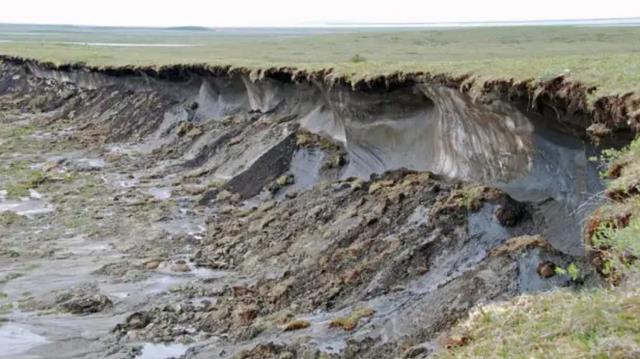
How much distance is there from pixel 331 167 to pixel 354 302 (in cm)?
741

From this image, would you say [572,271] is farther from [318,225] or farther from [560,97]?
[318,225]

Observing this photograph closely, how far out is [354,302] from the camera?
35.2 feet

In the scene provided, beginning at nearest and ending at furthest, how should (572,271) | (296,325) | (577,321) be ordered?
(577,321)
(572,271)
(296,325)

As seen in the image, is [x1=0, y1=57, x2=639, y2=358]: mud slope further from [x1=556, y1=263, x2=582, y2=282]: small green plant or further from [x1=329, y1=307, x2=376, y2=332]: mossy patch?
[x1=556, y1=263, x2=582, y2=282]: small green plant

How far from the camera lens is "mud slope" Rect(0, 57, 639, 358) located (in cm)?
983

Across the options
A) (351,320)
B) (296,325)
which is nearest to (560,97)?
(351,320)

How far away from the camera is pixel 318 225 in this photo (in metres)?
14.6

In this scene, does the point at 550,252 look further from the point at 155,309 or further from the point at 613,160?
the point at 155,309

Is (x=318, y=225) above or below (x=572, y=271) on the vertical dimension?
below

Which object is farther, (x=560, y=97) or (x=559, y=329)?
(x=560, y=97)

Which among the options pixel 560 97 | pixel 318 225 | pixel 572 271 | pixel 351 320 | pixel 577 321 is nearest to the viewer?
pixel 577 321

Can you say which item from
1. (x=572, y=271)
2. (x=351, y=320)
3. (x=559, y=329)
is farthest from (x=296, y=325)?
(x=559, y=329)

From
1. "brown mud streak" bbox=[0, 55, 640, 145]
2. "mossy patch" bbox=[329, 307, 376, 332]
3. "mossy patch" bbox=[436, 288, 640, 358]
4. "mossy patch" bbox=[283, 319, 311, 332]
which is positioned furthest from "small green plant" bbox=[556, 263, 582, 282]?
"mossy patch" bbox=[283, 319, 311, 332]

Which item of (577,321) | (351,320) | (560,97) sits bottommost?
(351,320)
